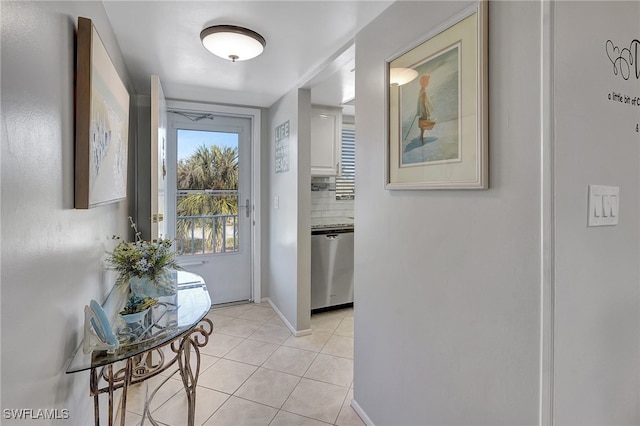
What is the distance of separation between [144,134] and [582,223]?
346 cm

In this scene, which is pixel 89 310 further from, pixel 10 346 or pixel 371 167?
pixel 371 167

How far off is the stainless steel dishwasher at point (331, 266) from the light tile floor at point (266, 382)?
0.36m

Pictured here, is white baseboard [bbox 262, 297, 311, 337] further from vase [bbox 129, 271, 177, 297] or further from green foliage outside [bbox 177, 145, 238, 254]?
vase [bbox 129, 271, 177, 297]

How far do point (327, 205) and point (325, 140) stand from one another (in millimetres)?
835

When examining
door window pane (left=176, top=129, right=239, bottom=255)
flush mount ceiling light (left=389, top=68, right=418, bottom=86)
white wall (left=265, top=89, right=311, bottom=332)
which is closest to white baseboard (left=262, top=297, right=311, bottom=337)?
white wall (left=265, top=89, right=311, bottom=332)

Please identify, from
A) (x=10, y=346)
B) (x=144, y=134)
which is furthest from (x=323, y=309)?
(x=10, y=346)

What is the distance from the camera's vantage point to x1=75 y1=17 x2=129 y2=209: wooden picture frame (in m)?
1.16

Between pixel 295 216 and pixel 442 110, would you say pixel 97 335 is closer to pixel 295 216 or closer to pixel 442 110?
pixel 442 110

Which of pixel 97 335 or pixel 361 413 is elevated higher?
pixel 97 335

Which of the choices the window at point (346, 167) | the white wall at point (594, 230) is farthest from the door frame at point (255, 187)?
the white wall at point (594, 230)

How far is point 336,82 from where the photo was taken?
2770 millimetres

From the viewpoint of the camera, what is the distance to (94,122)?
1244 millimetres

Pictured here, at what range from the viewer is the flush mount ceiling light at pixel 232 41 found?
1.80 m

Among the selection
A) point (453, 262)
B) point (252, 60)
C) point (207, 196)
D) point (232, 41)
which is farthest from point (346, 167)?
point (453, 262)
